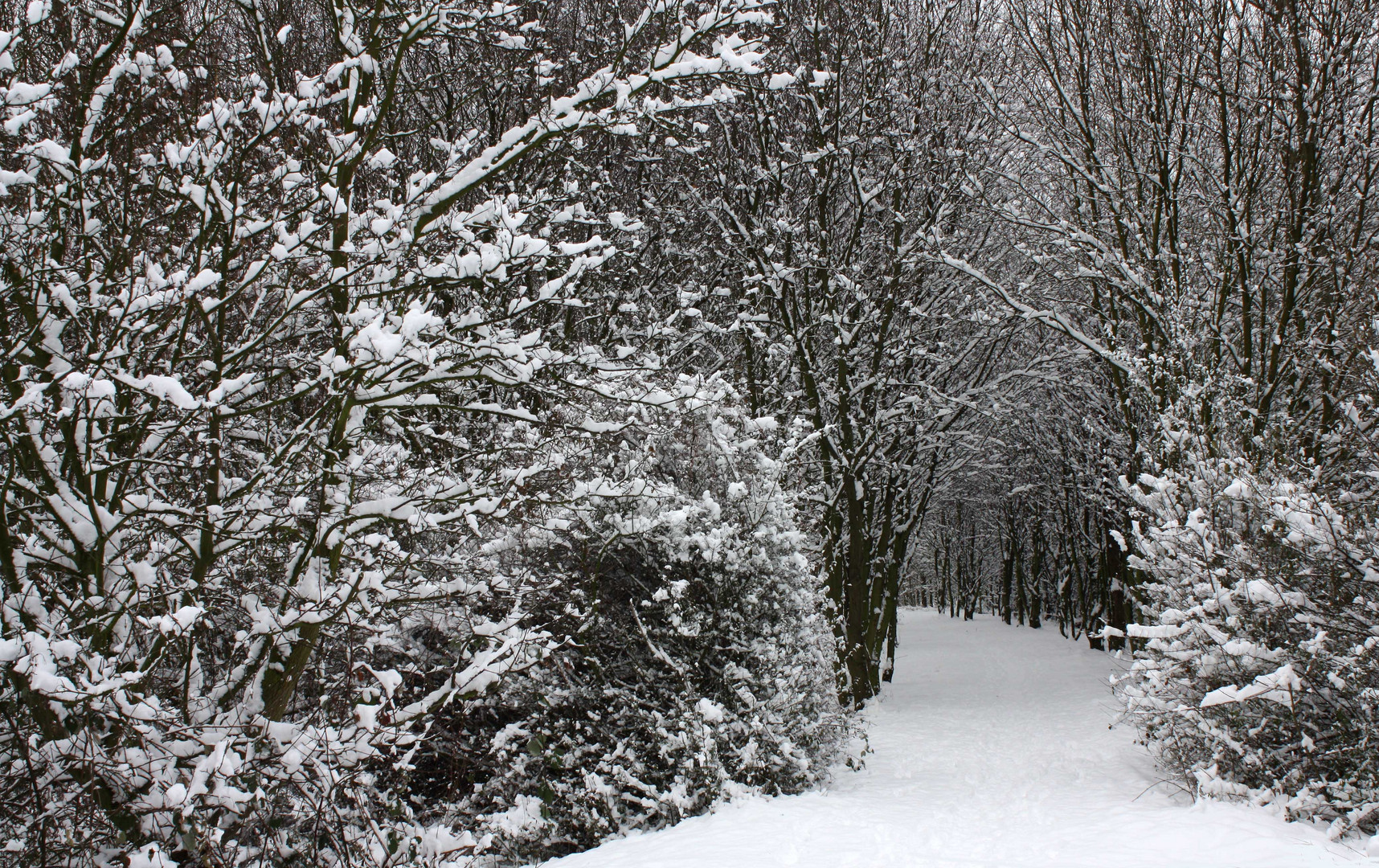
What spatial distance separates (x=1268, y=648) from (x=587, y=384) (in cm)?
534

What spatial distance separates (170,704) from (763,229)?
9.14 meters

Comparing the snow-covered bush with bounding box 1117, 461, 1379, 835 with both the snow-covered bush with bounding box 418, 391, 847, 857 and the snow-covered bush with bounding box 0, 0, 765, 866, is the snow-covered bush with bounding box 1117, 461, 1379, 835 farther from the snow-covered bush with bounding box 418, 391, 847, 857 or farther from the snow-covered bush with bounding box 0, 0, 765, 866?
the snow-covered bush with bounding box 0, 0, 765, 866

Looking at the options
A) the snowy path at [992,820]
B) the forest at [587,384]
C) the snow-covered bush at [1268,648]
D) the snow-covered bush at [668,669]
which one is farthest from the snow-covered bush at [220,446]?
the snow-covered bush at [1268,648]

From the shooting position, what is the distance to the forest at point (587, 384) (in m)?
3.53

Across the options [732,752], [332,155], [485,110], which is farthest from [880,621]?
[332,155]

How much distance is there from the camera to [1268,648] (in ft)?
19.0

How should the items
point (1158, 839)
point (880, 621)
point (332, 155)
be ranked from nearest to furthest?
point (332, 155) < point (1158, 839) < point (880, 621)

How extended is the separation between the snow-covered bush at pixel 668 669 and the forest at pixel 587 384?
5 cm

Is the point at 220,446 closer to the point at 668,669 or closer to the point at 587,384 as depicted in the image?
the point at 587,384

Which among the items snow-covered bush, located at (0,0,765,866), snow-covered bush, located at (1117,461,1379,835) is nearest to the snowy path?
snow-covered bush, located at (1117,461,1379,835)

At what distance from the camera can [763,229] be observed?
11.0 metres

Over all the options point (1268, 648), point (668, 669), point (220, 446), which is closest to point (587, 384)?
point (220, 446)

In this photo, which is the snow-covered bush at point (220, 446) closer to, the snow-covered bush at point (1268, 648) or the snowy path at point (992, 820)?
the snowy path at point (992, 820)

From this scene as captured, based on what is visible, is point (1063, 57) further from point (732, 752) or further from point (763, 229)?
point (732, 752)
